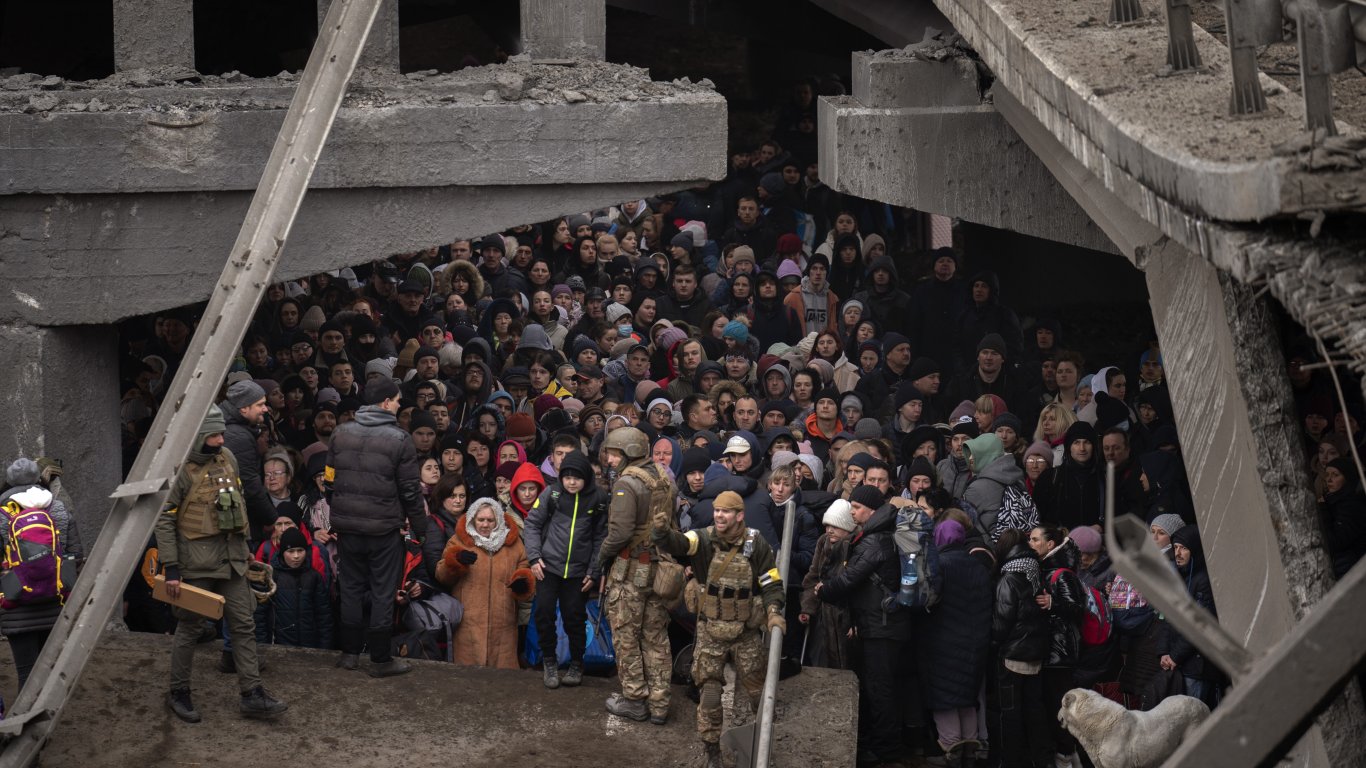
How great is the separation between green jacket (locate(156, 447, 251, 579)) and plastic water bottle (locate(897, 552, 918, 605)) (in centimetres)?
351

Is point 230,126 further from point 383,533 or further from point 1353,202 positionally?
point 1353,202

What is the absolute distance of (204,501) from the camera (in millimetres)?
8734

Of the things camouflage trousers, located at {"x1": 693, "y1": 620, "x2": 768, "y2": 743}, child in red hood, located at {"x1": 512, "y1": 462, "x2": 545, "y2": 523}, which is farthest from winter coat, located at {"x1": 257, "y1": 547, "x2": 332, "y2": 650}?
Answer: camouflage trousers, located at {"x1": 693, "y1": 620, "x2": 768, "y2": 743}

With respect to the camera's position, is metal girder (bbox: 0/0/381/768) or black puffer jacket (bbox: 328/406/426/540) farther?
black puffer jacket (bbox: 328/406/426/540)

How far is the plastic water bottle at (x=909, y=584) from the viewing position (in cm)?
938

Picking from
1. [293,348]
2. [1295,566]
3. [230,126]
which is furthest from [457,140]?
[1295,566]

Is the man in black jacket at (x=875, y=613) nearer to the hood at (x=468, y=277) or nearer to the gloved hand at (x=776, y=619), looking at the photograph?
the gloved hand at (x=776, y=619)

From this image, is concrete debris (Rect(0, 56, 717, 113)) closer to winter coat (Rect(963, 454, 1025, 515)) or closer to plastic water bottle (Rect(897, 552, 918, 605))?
winter coat (Rect(963, 454, 1025, 515))

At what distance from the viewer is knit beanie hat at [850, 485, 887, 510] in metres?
9.52

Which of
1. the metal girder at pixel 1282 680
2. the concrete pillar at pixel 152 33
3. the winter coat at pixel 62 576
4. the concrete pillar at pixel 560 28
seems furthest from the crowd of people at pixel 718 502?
the metal girder at pixel 1282 680

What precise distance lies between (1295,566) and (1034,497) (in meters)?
4.56

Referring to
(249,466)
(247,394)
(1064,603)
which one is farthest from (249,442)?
(1064,603)

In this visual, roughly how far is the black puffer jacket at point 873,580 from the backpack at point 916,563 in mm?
41

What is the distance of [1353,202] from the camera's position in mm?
4617
